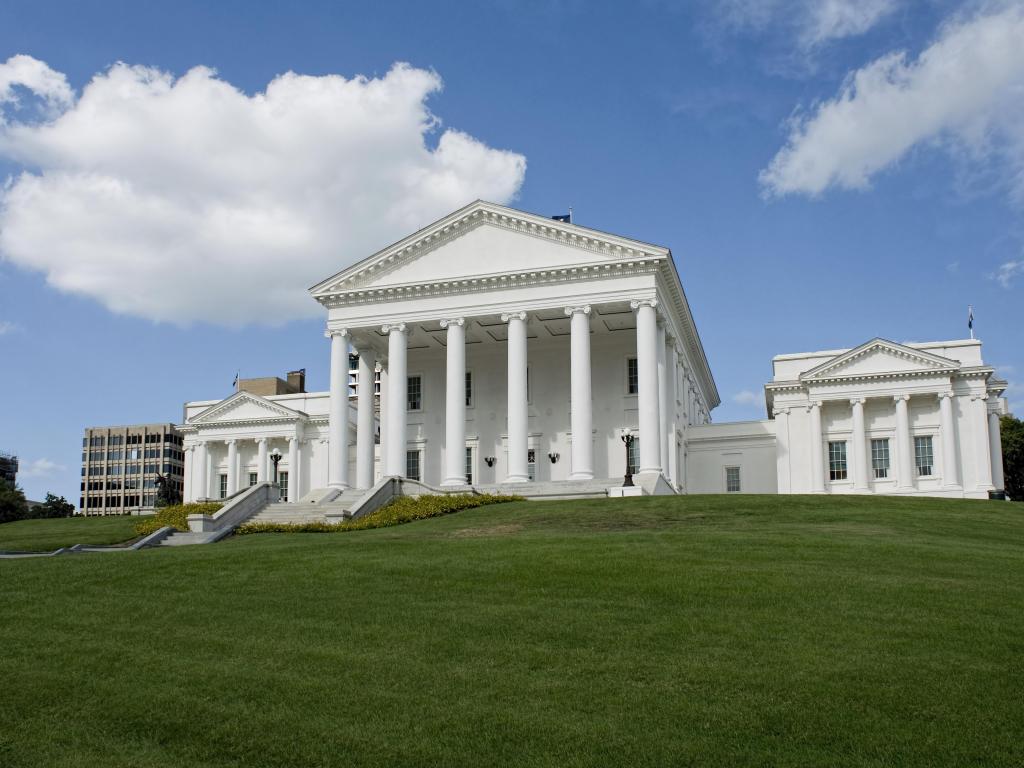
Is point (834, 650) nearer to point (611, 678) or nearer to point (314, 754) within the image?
point (611, 678)

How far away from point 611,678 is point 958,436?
5073cm

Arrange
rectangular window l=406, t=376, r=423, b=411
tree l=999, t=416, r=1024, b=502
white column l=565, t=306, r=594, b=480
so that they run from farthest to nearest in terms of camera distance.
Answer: tree l=999, t=416, r=1024, b=502, rectangular window l=406, t=376, r=423, b=411, white column l=565, t=306, r=594, b=480

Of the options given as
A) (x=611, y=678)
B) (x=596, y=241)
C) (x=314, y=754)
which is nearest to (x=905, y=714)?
(x=611, y=678)

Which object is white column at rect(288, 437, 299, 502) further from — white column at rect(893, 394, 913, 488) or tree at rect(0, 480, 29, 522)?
white column at rect(893, 394, 913, 488)

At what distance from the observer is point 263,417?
7238cm

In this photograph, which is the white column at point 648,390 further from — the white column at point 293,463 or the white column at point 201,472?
the white column at point 201,472

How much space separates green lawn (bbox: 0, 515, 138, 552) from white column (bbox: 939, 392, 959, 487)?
43268 millimetres

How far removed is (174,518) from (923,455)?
4168cm

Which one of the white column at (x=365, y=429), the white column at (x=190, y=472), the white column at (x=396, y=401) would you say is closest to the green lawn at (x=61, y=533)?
the white column at (x=365, y=429)

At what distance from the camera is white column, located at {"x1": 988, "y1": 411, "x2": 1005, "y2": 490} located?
58.8m

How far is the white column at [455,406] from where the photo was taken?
5131cm

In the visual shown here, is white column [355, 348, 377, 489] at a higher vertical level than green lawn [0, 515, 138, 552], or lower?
higher

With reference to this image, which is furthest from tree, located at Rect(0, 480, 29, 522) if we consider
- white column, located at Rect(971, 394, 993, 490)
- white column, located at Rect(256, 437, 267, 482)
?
white column, located at Rect(971, 394, 993, 490)

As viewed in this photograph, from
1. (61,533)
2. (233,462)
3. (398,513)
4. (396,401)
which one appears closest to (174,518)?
(61,533)
